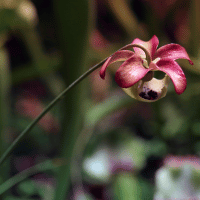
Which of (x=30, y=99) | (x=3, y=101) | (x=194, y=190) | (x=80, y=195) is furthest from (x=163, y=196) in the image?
(x=30, y=99)

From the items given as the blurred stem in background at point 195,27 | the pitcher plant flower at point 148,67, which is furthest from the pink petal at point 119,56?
the blurred stem in background at point 195,27

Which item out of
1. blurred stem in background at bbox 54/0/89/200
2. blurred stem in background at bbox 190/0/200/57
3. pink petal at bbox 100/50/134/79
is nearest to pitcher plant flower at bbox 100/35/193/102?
pink petal at bbox 100/50/134/79

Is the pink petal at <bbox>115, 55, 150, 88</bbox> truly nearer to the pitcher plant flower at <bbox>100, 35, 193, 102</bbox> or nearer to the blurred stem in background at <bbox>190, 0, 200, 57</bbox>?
the pitcher plant flower at <bbox>100, 35, 193, 102</bbox>

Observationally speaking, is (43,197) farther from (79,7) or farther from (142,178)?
(79,7)

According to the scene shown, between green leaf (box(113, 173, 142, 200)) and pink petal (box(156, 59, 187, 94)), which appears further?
green leaf (box(113, 173, 142, 200))

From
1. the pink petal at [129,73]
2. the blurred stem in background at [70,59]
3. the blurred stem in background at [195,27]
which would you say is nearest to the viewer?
the pink petal at [129,73]

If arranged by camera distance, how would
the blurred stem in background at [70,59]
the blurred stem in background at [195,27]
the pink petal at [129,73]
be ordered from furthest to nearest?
the blurred stem in background at [195,27]
the blurred stem in background at [70,59]
the pink petal at [129,73]

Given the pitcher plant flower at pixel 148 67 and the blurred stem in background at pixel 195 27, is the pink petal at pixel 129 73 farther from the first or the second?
the blurred stem in background at pixel 195 27

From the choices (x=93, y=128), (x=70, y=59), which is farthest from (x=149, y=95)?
(x=93, y=128)
